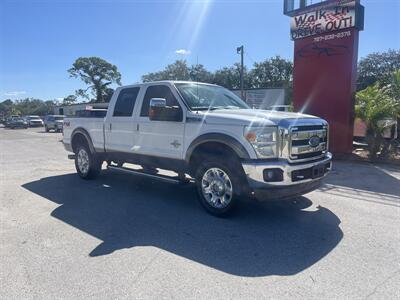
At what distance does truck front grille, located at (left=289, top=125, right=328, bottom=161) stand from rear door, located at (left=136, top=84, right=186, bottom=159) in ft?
6.02

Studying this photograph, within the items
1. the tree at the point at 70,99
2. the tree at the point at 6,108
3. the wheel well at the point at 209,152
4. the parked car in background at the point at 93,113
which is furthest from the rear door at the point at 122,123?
the tree at the point at 6,108

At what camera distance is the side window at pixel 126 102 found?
6.91m

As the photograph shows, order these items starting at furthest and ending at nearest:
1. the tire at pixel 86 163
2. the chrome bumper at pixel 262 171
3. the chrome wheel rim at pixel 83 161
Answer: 1. the chrome wheel rim at pixel 83 161
2. the tire at pixel 86 163
3. the chrome bumper at pixel 262 171

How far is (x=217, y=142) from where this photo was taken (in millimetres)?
5164

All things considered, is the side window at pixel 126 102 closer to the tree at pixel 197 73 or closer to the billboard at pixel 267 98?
the tree at pixel 197 73

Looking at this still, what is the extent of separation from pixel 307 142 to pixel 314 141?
202 mm

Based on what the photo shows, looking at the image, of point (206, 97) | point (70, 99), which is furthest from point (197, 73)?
point (70, 99)

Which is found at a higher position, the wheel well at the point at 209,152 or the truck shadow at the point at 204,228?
the wheel well at the point at 209,152

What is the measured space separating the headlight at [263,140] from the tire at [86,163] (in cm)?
448

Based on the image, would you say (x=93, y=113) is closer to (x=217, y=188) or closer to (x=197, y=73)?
(x=217, y=188)

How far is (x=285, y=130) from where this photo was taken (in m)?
4.72

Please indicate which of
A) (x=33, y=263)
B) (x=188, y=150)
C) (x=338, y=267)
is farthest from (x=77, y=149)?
(x=338, y=267)

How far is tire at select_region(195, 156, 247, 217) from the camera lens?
4.91 m

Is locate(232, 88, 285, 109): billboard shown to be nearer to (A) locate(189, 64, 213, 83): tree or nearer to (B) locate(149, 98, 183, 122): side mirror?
(A) locate(189, 64, 213, 83): tree
